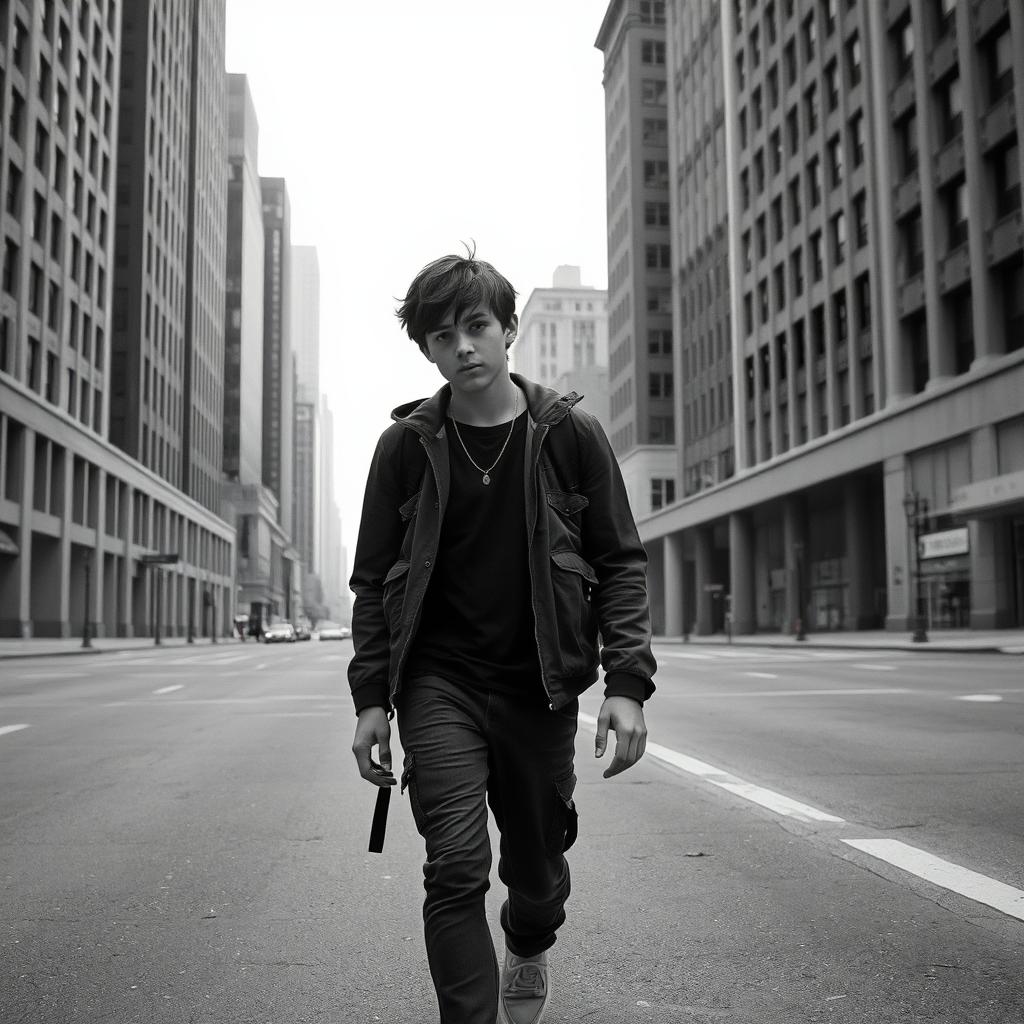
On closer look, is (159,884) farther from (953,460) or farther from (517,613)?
(953,460)

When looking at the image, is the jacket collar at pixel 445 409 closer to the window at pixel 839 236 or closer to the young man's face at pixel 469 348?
the young man's face at pixel 469 348

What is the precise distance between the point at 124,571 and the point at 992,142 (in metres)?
49.4

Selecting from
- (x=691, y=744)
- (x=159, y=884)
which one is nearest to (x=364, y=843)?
(x=159, y=884)

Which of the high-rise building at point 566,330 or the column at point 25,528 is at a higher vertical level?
the high-rise building at point 566,330

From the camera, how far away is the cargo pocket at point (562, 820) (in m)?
2.88

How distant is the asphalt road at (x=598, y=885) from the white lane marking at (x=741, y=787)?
0.04 meters

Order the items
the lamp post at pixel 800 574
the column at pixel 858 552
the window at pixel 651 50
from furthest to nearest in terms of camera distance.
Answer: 1. the window at pixel 651 50
2. the lamp post at pixel 800 574
3. the column at pixel 858 552

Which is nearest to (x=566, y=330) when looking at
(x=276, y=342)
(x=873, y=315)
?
(x=276, y=342)

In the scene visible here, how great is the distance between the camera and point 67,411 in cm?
5284

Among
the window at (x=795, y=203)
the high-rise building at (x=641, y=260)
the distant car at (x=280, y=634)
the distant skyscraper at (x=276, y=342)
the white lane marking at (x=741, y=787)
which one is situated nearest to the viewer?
the white lane marking at (x=741, y=787)

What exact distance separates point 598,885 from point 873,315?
4095 centimetres

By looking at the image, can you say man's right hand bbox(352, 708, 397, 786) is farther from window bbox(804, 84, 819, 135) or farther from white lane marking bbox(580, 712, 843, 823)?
window bbox(804, 84, 819, 135)

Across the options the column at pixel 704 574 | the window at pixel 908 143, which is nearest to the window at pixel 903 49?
the window at pixel 908 143

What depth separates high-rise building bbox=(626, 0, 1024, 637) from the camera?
3434 cm
